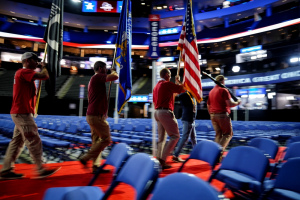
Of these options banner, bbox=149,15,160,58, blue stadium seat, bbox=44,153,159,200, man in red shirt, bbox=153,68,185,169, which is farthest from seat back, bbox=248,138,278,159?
banner, bbox=149,15,160,58

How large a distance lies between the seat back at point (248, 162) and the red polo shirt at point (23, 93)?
2.70 metres

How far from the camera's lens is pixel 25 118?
9.61 ft

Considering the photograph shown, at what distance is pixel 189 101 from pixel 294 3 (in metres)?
25.5

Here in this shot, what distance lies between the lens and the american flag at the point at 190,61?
423 cm

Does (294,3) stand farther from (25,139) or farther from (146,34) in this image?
(25,139)

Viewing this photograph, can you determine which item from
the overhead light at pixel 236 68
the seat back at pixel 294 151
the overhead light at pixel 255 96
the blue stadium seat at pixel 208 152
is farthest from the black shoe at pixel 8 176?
the overhead light at pixel 236 68

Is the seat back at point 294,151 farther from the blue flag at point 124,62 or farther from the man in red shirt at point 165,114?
the blue flag at point 124,62

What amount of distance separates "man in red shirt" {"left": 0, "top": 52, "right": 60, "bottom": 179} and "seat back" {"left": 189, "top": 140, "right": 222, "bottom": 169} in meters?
2.16

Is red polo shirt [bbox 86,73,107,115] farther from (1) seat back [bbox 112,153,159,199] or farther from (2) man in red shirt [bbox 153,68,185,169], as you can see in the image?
(1) seat back [bbox 112,153,159,199]

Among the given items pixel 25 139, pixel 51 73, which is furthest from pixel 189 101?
pixel 25 139

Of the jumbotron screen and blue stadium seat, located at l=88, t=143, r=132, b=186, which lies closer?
blue stadium seat, located at l=88, t=143, r=132, b=186

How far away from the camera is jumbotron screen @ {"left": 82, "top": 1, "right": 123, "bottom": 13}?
29.3 metres

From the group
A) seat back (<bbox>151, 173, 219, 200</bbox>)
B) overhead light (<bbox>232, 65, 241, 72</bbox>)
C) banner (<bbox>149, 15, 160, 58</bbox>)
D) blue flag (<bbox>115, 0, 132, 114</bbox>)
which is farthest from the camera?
overhead light (<bbox>232, 65, 241, 72</bbox>)

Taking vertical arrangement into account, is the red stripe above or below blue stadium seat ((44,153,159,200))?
above
